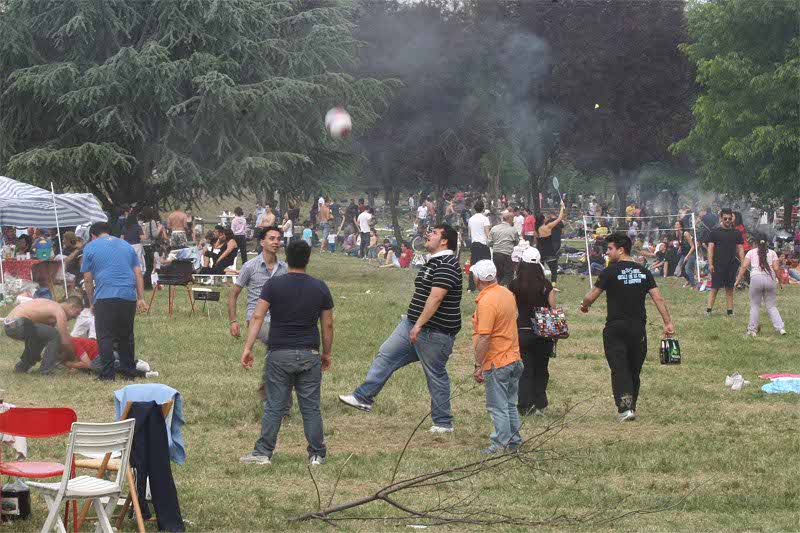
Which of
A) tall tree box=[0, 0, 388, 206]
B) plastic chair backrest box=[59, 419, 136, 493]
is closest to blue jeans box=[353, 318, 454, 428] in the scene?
plastic chair backrest box=[59, 419, 136, 493]

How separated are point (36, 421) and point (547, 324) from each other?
4897mm

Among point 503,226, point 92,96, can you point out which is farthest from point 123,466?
point 92,96

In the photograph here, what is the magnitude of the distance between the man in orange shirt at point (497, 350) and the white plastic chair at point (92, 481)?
3287 millimetres

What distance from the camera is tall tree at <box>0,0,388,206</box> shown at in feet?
84.7

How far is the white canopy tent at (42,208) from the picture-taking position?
62.4 ft

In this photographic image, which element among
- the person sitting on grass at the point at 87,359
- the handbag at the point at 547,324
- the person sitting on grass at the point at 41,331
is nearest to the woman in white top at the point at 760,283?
the handbag at the point at 547,324

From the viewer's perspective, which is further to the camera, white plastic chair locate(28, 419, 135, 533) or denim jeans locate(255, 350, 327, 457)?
denim jeans locate(255, 350, 327, 457)

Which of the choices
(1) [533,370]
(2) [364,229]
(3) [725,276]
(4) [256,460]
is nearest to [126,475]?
(4) [256,460]

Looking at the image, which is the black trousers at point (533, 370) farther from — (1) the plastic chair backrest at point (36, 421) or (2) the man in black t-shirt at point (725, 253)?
(2) the man in black t-shirt at point (725, 253)

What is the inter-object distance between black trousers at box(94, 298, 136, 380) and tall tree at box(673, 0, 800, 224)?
22909mm

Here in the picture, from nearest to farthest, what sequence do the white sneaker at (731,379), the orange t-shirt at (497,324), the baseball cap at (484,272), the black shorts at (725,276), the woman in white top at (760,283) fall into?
the orange t-shirt at (497,324) → the baseball cap at (484,272) → the white sneaker at (731,379) → the woman in white top at (760,283) → the black shorts at (725,276)

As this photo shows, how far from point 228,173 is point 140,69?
3.21 m

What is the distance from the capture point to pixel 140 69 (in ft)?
84.4

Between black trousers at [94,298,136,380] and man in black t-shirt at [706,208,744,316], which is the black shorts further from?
black trousers at [94,298,136,380]
